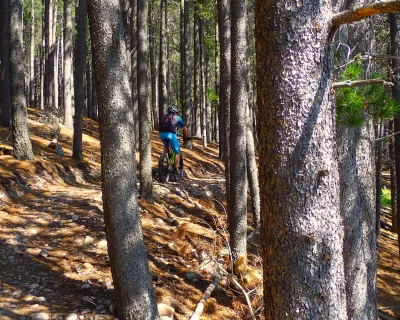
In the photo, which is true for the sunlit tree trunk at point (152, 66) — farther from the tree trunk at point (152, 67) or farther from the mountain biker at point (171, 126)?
the mountain biker at point (171, 126)

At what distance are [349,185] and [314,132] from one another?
2.21m

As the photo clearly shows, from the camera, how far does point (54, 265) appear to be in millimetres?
5727

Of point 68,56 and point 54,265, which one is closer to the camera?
point 54,265

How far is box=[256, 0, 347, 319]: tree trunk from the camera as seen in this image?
2.47m

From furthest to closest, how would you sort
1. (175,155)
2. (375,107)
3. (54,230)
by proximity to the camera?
(175,155), (54,230), (375,107)

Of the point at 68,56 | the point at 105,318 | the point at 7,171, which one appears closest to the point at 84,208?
the point at 7,171

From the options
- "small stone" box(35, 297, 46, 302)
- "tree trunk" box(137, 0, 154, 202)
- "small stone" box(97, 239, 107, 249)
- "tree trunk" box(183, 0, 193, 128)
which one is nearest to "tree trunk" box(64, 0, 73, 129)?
"tree trunk" box(183, 0, 193, 128)

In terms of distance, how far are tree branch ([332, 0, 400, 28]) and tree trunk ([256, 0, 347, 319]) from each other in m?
0.07

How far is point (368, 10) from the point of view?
2.34m

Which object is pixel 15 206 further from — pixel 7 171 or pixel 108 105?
pixel 108 105

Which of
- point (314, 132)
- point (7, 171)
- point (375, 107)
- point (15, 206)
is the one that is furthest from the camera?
point (7, 171)

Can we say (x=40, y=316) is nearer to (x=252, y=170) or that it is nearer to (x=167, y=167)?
(x=252, y=170)

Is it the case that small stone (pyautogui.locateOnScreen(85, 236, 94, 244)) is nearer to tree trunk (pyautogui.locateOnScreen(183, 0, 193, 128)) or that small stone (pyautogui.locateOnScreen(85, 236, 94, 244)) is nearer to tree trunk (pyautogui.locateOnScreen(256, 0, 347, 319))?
tree trunk (pyautogui.locateOnScreen(256, 0, 347, 319))

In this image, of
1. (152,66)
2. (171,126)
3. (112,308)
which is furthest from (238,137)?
(152,66)
